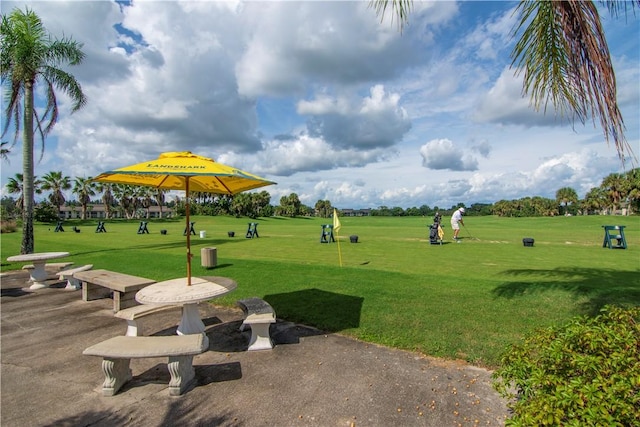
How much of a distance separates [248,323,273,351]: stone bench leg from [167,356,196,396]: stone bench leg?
1.26 m

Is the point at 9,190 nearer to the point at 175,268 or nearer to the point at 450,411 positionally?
the point at 175,268

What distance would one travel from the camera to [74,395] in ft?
13.7

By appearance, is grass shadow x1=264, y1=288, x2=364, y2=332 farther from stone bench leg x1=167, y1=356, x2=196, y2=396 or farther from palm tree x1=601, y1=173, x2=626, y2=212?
palm tree x1=601, y1=173, x2=626, y2=212

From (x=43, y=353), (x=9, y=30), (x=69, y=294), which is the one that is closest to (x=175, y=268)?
(x=69, y=294)

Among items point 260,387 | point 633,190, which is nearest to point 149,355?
point 260,387

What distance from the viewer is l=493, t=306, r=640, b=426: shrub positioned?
2.09m

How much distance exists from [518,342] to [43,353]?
7467 mm

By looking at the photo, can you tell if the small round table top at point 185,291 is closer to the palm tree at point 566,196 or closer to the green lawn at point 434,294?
the green lawn at point 434,294

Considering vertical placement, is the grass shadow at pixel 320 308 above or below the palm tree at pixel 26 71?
below

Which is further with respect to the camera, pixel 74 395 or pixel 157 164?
pixel 157 164

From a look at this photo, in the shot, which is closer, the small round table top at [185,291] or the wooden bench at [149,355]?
the wooden bench at [149,355]

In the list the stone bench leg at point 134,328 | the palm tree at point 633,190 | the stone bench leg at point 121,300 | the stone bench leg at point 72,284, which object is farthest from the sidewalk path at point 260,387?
the palm tree at point 633,190

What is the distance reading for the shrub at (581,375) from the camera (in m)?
2.09

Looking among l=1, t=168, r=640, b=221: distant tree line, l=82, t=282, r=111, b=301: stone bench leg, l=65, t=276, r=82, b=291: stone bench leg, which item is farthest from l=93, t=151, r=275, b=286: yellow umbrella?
l=1, t=168, r=640, b=221: distant tree line
